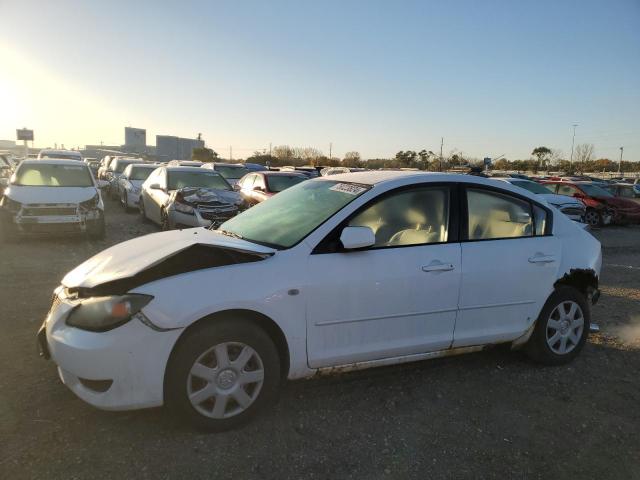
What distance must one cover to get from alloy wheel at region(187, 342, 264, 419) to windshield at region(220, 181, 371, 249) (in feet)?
2.54

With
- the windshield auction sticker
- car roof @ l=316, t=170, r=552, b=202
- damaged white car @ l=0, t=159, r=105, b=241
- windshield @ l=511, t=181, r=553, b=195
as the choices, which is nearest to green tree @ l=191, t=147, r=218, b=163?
windshield @ l=511, t=181, r=553, b=195

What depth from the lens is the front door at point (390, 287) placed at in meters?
3.17

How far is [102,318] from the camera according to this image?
2785mm

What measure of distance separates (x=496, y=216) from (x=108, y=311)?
3002 mm

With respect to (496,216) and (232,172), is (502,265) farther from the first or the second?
(232,172)

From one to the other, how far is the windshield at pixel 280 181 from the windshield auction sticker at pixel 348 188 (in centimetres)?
802

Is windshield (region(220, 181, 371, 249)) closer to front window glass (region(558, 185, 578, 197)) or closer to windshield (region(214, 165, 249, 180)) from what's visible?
windshield (region(214, 165, 249, 180))

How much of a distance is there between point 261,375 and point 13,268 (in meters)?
5.71

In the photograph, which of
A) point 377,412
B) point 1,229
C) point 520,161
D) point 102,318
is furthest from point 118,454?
point 520,161

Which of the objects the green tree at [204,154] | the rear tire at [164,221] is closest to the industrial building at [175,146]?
the green tree at [204,154]

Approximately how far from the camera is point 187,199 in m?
9.45

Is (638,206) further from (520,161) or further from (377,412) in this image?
(520,161)

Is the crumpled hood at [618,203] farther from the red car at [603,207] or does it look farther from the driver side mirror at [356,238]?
the driver side mirror at [356,238]

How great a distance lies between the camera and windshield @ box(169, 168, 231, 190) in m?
11.0
